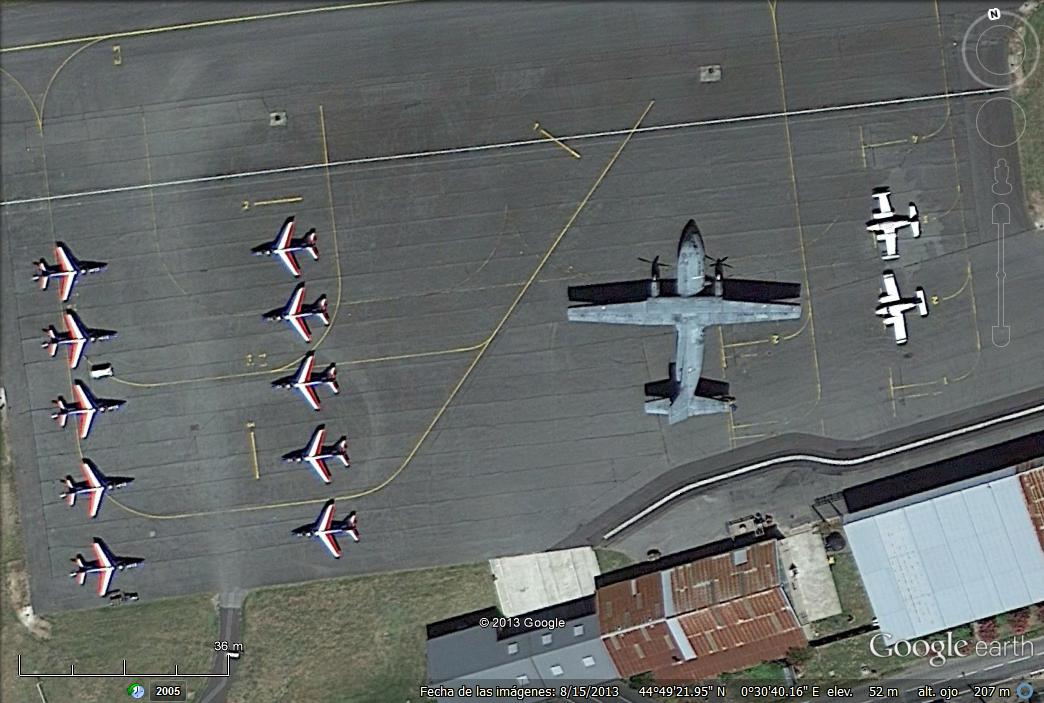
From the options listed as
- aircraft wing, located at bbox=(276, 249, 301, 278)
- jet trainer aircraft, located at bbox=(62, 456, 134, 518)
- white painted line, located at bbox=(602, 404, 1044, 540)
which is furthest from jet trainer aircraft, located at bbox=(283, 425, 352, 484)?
white painted line, located at bbox=(602, 404, 1044, 540)

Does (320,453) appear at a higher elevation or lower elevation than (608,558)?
higher

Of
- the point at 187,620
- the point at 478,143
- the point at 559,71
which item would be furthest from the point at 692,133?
the point at 187,620

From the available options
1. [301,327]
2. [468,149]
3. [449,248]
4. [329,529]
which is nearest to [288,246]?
[301,327]

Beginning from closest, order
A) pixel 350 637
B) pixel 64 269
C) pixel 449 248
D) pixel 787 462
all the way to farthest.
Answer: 1. pixel 64 269
2. pixel 449 248
3. pixel 350 637
4. pixel 787 462

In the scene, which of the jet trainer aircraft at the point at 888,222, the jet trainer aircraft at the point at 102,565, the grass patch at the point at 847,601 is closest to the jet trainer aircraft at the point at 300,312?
the jet trainer aircraft at the point at 102,565

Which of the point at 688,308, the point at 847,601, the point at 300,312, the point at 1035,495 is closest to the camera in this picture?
the point at 688,308

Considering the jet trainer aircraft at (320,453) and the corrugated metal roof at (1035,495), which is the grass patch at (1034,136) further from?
the jet trainer aircraft at (320,453)

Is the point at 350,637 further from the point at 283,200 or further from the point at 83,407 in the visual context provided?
the point at 283,200
